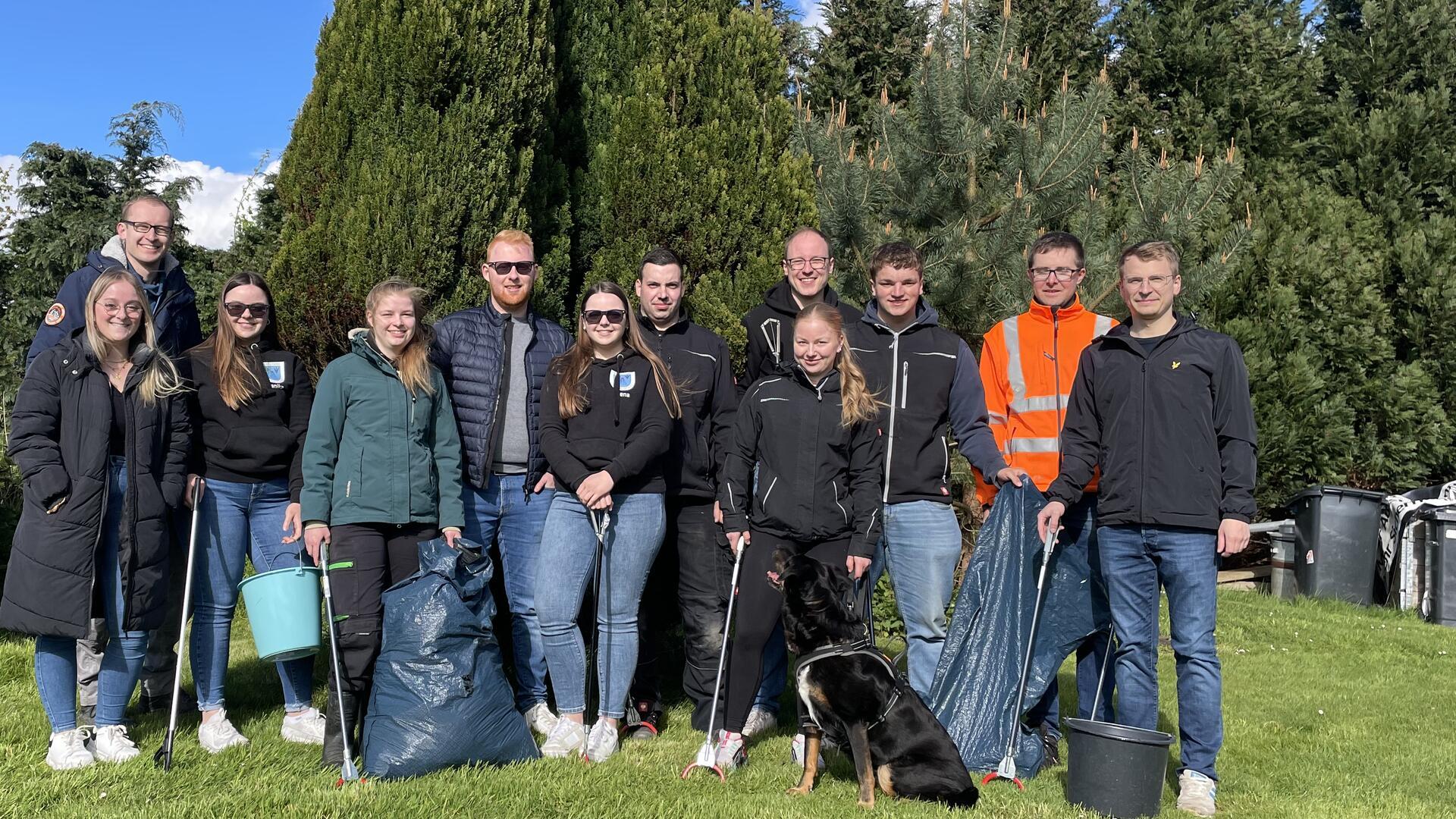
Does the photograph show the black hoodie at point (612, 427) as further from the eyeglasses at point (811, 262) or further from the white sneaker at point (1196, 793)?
the white sneaker at point (1196, 793)

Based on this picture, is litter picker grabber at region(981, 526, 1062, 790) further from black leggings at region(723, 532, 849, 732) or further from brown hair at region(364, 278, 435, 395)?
brown hair at region(364, 278, 435, 395)

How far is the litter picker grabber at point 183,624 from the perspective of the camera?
3734 mm

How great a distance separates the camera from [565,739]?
4.05 meters

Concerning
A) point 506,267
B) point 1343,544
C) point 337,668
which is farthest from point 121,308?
point 1343,544

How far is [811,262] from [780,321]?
0.31 m

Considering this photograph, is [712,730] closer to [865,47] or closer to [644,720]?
[644,720]

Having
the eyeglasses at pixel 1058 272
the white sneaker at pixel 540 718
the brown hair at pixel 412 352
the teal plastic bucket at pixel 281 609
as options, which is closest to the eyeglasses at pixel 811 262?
the eyeglasses at pixel 1058 272

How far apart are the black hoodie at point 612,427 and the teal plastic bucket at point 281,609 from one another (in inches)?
41.3

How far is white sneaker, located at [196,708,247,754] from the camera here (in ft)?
13.3

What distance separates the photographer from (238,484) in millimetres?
4152

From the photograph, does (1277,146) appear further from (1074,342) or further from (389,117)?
(389,117)

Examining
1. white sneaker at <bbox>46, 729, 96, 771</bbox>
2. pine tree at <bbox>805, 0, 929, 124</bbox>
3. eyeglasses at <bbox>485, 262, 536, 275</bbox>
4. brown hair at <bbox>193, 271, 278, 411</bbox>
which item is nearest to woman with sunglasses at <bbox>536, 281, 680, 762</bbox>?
eyeglasses at <bbox>485, 262, 536, 275</bbox>

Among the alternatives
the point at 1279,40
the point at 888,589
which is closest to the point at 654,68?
the point at 888,589

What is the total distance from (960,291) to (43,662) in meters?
5.34
